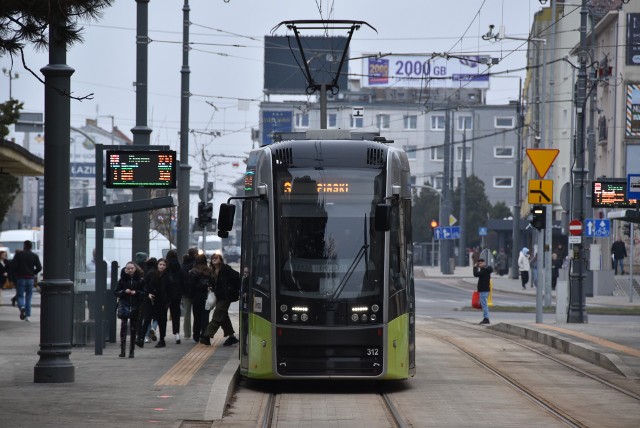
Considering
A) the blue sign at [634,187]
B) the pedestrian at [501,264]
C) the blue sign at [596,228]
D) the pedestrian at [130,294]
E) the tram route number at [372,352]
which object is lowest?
the pedestrian at [501,264]

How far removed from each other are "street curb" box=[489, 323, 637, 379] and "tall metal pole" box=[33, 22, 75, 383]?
7.81 metres

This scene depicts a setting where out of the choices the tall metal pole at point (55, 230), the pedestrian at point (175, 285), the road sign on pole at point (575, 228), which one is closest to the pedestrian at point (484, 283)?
the road sign on pole at point (575, 228)

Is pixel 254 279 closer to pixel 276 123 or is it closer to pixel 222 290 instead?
pixel 222 290

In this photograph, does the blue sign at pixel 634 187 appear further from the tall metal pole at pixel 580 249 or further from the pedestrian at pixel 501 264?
the pedestrian at pixel 501 264

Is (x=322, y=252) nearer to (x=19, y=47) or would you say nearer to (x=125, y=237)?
(x=19, y=47)

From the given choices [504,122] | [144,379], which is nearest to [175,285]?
[144,379]

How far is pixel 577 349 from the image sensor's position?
22.9 m

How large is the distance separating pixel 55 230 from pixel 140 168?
18.0 feet

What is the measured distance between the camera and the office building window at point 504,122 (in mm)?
125875

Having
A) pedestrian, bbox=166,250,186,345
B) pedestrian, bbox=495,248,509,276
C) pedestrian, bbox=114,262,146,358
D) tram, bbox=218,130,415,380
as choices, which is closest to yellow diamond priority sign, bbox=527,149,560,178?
pedestrian, bbox=166,250,186,345

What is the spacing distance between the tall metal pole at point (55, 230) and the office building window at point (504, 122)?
111414mm

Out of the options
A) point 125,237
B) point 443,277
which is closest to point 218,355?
point 125,237

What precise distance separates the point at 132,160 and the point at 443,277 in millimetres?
57232

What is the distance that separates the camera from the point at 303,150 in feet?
55.9
